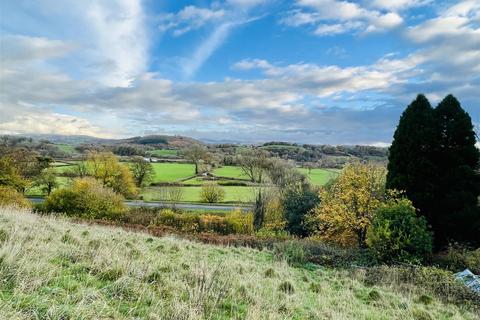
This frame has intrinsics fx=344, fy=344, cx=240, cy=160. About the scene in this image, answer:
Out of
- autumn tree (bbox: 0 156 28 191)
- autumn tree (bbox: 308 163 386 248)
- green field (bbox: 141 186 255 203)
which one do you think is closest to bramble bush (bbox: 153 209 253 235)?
autumn tree (bbox: 308 163 386 248)

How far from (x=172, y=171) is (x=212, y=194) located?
80.0 ft

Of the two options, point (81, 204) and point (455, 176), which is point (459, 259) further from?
point (81, 204)

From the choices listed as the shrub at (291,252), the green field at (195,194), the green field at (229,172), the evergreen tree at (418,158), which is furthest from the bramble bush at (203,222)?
the green field at (229,172)

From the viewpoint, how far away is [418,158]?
18.8 meters

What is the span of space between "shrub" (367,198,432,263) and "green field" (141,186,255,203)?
31.2m

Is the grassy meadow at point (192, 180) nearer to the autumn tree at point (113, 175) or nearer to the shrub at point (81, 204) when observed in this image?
the autumn tree at point (113, 175)

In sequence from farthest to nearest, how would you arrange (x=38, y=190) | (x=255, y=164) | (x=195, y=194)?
(x=38, y=190)
(x=195, y=194)
(x=255, y=164)

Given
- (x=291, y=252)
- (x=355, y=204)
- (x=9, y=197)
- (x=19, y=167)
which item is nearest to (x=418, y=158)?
(x=355, y=204)

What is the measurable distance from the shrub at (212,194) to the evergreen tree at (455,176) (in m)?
33.4

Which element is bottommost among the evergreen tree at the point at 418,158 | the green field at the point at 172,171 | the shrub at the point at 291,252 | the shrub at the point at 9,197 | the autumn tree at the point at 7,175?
the green field at the point at 172,171

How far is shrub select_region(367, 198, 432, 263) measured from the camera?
1484 centimetres

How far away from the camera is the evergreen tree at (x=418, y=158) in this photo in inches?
727

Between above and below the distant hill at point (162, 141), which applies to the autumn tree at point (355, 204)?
below

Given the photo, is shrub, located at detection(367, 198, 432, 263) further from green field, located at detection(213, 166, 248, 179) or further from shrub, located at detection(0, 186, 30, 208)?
green field, located at detection(213, 166, 248, 179)
